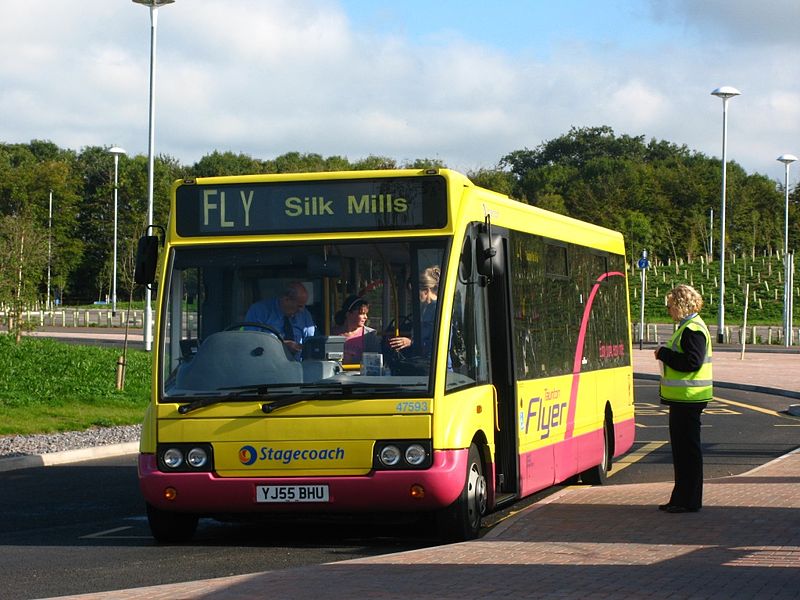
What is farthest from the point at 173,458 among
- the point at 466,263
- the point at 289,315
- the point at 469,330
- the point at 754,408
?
the point at 754,408

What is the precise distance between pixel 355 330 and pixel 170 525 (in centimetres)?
203

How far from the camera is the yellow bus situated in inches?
395

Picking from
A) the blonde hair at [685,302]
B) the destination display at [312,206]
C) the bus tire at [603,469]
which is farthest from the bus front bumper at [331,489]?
the bus tire at [603,469]

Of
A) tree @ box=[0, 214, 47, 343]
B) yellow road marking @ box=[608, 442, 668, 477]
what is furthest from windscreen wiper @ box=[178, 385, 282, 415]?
tree @ box=[0, 214, 47, 343]

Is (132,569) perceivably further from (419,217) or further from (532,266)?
(532,266)

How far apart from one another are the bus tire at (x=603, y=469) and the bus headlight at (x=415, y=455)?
16.4 feet

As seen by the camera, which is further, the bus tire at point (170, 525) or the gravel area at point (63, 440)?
the gravel area at point (63, 440)

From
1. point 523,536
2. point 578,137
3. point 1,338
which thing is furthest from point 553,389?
point 578,137

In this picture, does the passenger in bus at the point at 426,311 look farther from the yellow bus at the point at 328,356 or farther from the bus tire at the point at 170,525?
the bus tire at the point at 170,525

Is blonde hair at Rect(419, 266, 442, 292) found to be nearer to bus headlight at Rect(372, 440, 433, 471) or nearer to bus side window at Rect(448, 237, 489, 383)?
bus side window at Rect(448, 237, 489, 383)

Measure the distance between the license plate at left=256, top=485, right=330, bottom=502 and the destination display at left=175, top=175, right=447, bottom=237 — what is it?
1.90m

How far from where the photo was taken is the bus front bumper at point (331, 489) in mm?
9961

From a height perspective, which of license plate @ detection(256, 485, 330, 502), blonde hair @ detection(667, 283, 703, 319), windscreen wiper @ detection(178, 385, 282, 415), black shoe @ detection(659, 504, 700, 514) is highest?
blonde hair @ detection(667, 283, 703, 319)

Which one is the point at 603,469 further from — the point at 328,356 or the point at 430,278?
the point at 328,356
